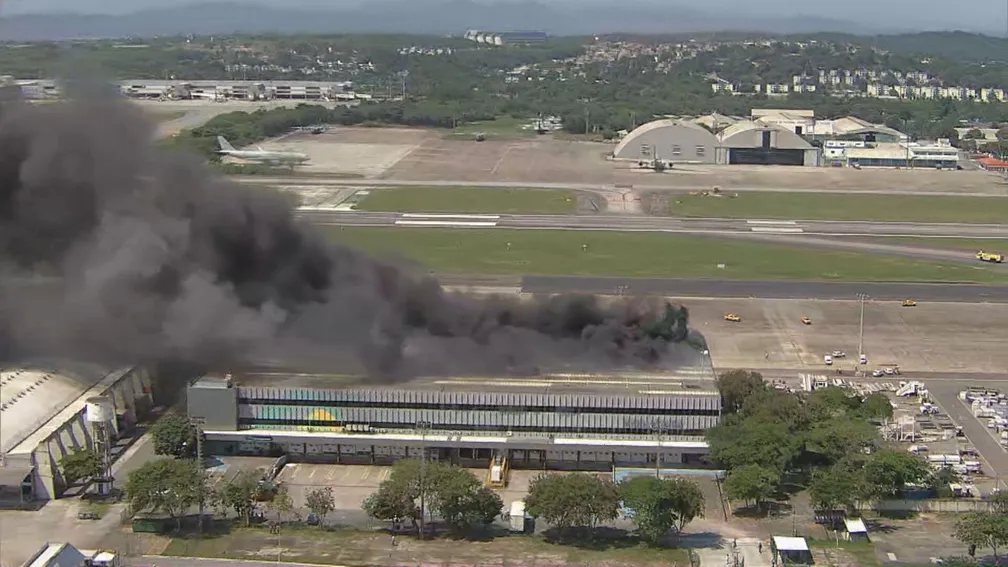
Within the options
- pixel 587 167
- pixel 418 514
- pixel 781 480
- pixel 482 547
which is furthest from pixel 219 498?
pixel 587 167

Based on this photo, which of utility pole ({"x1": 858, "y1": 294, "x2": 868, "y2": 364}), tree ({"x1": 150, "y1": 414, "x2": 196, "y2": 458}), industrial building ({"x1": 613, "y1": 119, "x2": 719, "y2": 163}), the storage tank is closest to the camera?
the storage tank

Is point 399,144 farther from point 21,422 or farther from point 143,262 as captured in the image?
point 21,422

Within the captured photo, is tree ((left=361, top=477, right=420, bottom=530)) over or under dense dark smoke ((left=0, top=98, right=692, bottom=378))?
under

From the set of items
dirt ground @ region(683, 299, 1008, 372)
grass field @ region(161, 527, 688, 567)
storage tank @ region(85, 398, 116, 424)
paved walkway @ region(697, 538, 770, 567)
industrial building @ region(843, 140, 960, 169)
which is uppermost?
storage tank @ region(85, 398, 116, 424)

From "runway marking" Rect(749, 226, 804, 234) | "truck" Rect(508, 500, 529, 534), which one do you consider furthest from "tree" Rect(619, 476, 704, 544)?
"runway marking" Rect(749, 226, 804, 234)

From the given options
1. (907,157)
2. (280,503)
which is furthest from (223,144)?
(280,503)

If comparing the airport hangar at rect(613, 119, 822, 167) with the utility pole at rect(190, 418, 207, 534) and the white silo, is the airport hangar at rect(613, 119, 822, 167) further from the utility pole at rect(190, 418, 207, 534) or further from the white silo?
the white silo

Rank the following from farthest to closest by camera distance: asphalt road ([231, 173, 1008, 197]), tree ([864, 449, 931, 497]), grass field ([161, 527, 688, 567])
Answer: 1. asphalt road ([231, 173, 1008, 197])
2. tree ([864, 449, 931, 497])
3. grass field ([161, 527, 688, 567])
